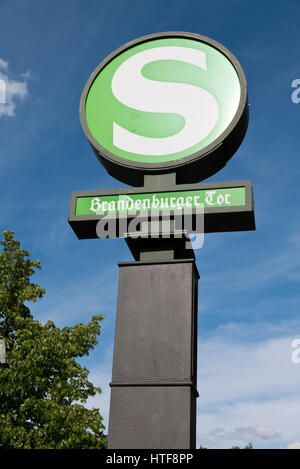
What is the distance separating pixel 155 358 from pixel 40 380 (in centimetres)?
1153

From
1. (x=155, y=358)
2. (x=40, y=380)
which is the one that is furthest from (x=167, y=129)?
(x=40, y=380)

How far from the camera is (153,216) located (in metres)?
6.91

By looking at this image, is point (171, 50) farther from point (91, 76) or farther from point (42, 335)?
point (42, 335)

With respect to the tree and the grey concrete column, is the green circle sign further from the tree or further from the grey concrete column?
the tree

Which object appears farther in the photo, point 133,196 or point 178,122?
point 178,122

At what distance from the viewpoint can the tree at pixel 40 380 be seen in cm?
1577

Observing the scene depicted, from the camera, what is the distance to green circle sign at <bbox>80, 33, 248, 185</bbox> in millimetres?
7492

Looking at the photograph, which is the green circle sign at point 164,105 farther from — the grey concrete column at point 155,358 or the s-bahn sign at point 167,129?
the grey concrete column at point 155,358

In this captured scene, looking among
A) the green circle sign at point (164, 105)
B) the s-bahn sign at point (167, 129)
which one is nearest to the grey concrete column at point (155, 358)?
the s-bahn sign at point (167, 129)

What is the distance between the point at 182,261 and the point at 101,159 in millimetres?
2305

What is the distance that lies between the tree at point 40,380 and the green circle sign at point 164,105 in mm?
10766

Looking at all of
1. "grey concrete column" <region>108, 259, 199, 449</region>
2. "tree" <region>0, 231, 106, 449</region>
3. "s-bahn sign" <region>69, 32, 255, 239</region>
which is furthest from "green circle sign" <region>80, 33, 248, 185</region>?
"tree" <region>0, 231, 106, 449</region>
